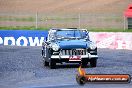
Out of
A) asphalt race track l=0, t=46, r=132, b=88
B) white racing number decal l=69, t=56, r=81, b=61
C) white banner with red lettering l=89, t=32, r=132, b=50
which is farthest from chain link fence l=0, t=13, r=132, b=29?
white racing number decal l=69, t=56, r=81, b=61

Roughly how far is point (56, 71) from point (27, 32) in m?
18.0

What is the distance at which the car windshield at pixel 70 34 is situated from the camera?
23150 mm

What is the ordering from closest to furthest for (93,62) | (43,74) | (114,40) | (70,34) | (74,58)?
(43,74)
(74,58)
(93,62)
(70,34)
(114,40)

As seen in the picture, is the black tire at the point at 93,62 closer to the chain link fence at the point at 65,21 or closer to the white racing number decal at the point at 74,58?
the white racing number decal at the point at 74,58

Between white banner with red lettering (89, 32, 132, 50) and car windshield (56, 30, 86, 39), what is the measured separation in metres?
11.8

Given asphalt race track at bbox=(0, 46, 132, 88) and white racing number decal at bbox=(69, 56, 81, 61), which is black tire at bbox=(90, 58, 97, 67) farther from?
white racing number decal at bbox=(69, 56, 81, 61)

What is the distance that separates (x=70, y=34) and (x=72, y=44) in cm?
148

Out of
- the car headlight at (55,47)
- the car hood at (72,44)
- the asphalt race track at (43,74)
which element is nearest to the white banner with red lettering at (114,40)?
the asphalt race track at (43,74)

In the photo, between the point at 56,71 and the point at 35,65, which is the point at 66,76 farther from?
the point at 35,65

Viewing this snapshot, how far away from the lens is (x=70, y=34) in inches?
918

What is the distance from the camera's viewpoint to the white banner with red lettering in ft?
115

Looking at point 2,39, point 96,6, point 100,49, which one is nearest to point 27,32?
point 2,39

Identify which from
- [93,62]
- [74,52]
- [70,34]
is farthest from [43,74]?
[70,34]

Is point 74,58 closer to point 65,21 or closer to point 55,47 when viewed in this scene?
point 55,47
